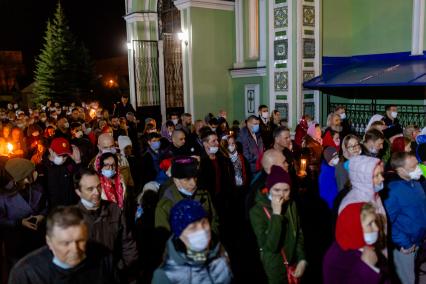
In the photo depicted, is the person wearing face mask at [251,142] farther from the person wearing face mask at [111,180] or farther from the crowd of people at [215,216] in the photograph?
the person wearing face mask at [111,180]

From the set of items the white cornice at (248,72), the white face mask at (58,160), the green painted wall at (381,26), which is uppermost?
the green painted wall at (381,26)

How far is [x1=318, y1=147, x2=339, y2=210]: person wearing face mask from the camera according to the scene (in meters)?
6.03

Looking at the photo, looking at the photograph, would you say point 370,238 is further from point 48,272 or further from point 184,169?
point 48,272

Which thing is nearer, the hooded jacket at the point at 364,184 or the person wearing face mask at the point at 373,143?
the hooded jacket at the point at 364,184

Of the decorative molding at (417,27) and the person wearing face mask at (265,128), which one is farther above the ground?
the decorative molding at (417,27)

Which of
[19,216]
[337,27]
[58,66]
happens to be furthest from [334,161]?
[58,66]

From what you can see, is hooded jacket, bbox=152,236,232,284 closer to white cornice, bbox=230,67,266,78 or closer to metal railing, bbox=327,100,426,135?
metal railing, bbox=327,100,426,135

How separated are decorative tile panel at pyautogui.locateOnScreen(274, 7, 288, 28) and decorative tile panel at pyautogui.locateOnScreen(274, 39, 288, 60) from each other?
494 millimetres

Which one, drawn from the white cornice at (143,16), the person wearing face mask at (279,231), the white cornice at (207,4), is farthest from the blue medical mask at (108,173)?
the white cornice at (143,16)

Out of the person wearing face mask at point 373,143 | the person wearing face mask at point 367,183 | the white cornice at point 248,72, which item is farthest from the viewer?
the white cornice at point 248,72

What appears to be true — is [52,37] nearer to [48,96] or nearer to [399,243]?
[48,96]

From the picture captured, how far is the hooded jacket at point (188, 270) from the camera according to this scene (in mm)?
2914

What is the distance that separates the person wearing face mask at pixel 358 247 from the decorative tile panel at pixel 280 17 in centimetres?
1192

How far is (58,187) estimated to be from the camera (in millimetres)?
5988
